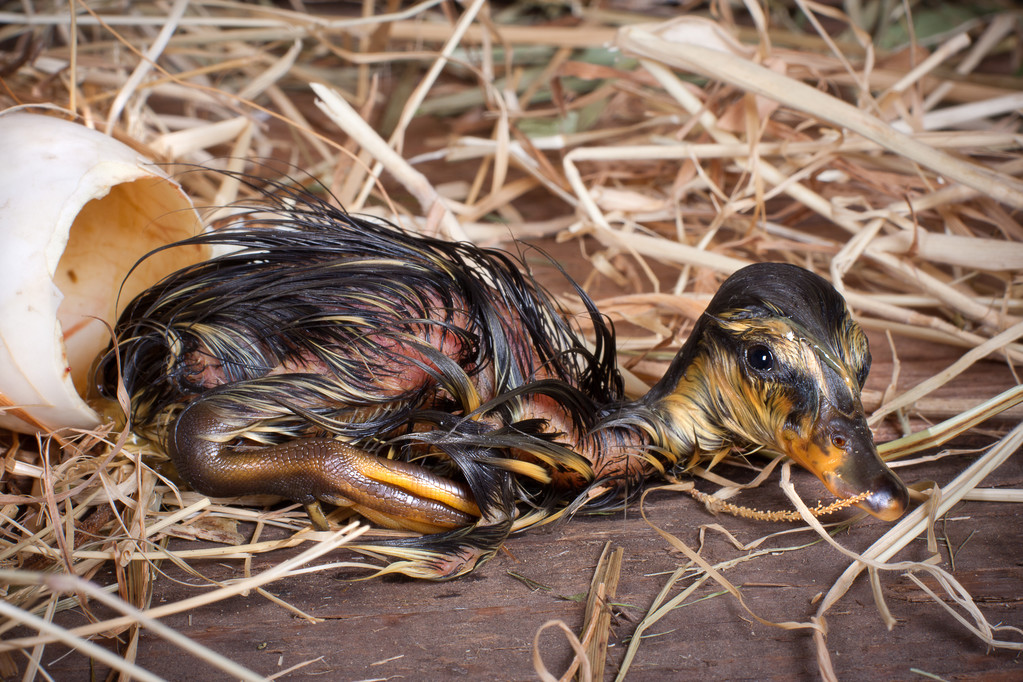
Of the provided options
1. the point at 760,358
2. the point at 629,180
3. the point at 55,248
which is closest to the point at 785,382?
the point at 760,358

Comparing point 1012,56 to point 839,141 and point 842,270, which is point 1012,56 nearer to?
point 839,141

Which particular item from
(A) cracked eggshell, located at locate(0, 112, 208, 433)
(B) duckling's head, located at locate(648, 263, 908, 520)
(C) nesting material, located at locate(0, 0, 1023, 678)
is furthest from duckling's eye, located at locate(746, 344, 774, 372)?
(A) cracked eggshell, located at locate(0, 112, 208, 433)

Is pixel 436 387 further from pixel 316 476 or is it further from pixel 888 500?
pixel 888 500

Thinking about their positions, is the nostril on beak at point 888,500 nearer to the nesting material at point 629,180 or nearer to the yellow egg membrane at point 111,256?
the nesting material at point 629,180

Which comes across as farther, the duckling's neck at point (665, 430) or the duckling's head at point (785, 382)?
the duckling's neck at point (665, 430)

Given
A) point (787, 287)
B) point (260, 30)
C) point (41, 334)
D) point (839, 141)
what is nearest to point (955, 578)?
point (787, 287)

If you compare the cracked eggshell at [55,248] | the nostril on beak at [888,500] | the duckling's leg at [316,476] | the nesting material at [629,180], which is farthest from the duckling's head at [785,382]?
the cracked eggshell at [55,248]
